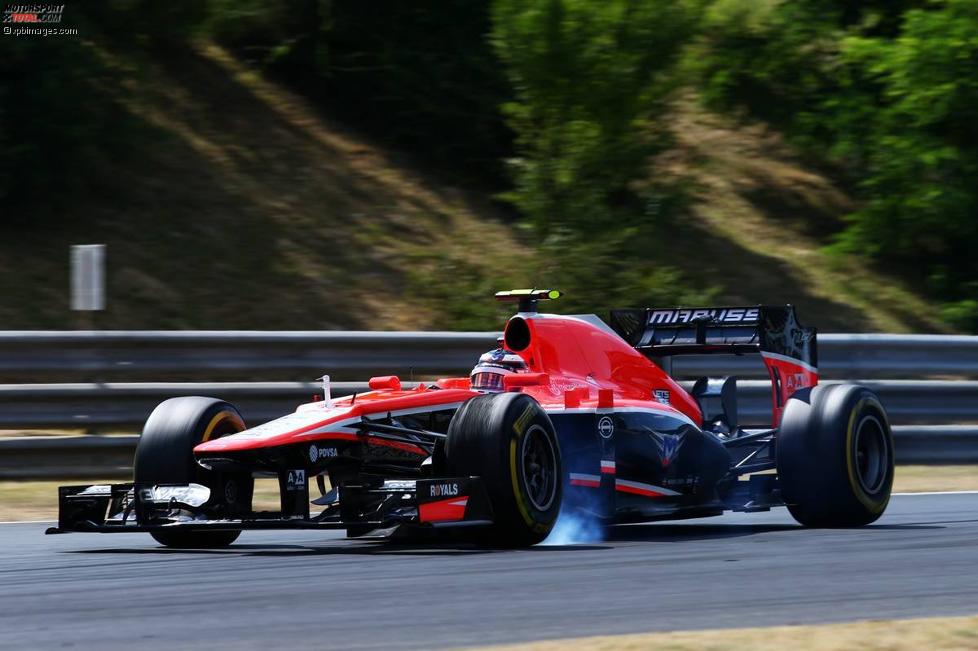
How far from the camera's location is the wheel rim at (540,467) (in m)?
7.96

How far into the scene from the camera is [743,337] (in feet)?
32.8

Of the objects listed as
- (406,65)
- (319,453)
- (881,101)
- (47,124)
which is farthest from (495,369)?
(881,101)

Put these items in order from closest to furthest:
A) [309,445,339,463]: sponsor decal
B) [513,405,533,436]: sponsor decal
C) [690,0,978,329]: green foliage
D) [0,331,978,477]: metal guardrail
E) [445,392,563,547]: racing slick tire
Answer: [445,392,563,547]: racing slick tire, [513,405,533,436]: sponsor decal, [309,445,339,463]: sponsor decal, [0,331,978,477]: metal guardrail, [690,0,978,329]: green foliage

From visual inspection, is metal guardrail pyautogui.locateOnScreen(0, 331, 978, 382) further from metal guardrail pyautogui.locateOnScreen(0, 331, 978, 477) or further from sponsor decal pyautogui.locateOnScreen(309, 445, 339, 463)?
sponsor decal pyautogui.locateOnScreen(309, 445, 339, 463)

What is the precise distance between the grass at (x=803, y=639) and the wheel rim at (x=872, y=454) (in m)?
3.73

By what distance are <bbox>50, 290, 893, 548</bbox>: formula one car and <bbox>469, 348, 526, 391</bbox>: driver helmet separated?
11 millimetres

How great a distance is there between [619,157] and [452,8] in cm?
328

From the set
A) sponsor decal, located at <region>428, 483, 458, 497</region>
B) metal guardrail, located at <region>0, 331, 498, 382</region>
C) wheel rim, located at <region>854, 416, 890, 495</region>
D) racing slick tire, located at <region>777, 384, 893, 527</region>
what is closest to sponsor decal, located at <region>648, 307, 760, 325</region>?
racing slick tire, located at <region>777, 384, 893, 527</region>

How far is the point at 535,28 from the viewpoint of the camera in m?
15.9

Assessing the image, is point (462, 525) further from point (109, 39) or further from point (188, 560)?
point (109, 39)

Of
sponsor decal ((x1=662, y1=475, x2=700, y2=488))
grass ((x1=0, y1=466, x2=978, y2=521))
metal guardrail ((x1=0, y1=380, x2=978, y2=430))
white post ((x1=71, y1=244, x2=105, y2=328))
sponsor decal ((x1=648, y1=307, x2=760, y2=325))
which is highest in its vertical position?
white post ((x1=71, y1=244, x2=105, y2=328))

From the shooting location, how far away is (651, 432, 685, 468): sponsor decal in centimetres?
903

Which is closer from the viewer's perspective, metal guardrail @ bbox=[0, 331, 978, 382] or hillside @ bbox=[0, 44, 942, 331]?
metal guardrail @ bbox=[0, 331, 978, 382]

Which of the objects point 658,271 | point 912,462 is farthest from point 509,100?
point 912,462
